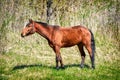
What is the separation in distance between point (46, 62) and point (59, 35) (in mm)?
1757

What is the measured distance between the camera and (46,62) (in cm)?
→ 1074

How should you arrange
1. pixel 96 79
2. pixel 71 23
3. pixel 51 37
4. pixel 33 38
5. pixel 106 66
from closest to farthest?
pixel 96 79 < pixel 51 37 < pixel 106 66 < pixel 33 38 < pixel 71 23

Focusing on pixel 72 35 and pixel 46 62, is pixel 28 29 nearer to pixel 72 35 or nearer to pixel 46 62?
pixel 72 35

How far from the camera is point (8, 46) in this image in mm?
12297

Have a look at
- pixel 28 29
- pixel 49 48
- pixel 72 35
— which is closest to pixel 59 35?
pixel 72 35

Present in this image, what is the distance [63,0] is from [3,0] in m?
3.89

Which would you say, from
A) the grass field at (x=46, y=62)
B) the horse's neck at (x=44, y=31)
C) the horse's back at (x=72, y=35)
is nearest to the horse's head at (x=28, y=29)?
the horse's neck at (x=44, y=31)

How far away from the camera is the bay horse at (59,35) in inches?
360

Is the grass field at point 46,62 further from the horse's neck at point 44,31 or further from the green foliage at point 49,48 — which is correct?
A: the horse's neck at point 44,31

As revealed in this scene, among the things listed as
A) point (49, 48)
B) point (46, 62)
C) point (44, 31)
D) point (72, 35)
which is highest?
point (44, 31)

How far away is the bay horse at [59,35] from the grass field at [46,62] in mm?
559

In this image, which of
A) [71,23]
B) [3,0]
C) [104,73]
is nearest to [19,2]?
[3,0]

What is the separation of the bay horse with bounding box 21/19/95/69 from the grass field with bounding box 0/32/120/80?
1.83 ft

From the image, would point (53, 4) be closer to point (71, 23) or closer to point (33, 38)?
point (71, 23)
